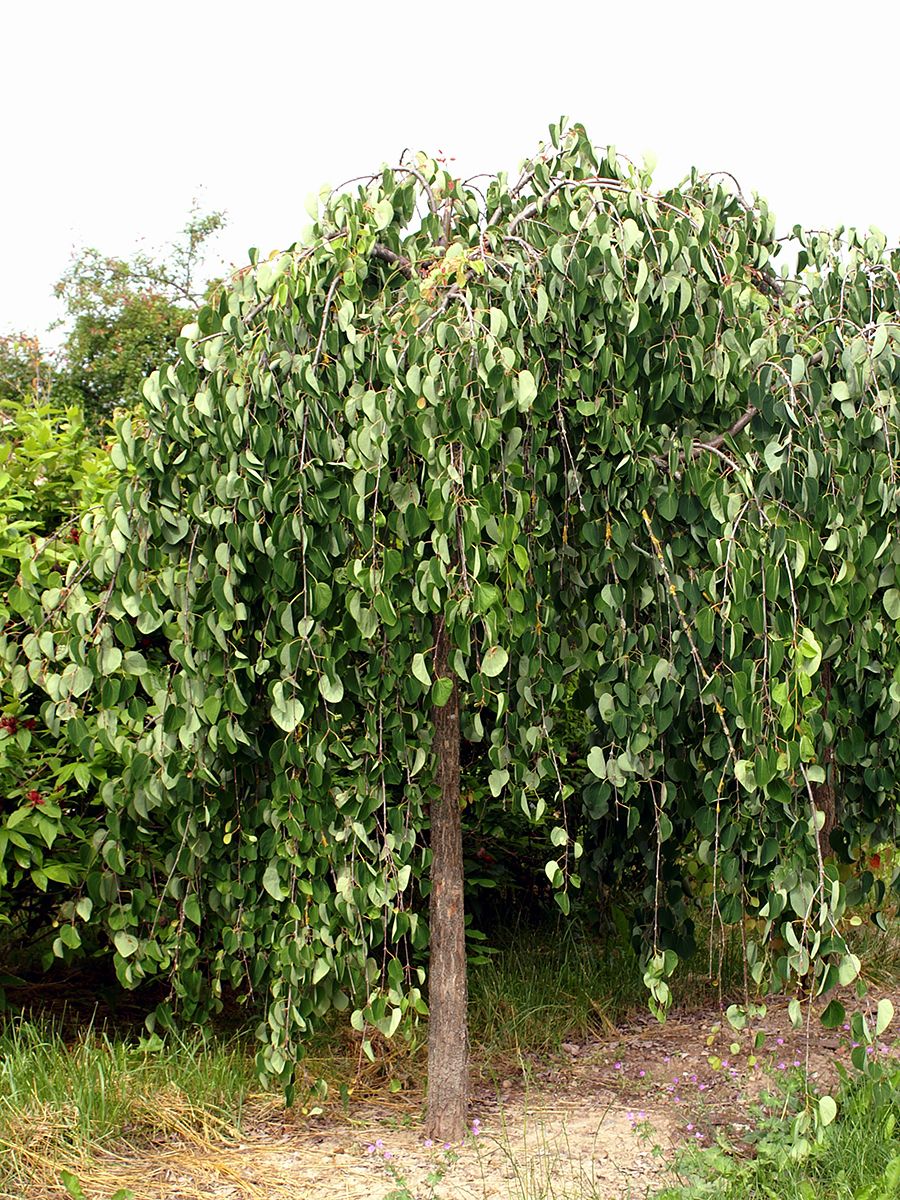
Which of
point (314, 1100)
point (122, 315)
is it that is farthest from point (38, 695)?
point (122, 315)

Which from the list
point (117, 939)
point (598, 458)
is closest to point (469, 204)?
point (598, 458)

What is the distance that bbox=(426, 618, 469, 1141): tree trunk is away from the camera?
3.02 m

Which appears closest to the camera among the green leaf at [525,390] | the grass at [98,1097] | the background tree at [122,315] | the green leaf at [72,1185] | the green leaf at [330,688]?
the green leaf at [525,390]

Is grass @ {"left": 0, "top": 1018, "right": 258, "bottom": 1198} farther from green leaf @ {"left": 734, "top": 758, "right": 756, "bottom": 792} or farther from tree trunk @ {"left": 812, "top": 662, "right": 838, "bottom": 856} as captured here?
tree trunk @ {"left": 812, "top": 662, "right": 838, "bottom": 856}

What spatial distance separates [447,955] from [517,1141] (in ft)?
1.54

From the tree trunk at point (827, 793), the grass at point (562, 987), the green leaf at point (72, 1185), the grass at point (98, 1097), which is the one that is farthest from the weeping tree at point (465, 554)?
the tree trunk at point (827, 793)

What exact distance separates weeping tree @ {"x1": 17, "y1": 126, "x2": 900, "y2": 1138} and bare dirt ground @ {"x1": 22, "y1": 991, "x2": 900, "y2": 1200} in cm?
20

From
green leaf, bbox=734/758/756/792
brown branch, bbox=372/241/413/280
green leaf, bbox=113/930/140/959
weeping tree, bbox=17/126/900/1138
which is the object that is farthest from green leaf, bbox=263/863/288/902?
brown branch, bbox=372/241/413/280

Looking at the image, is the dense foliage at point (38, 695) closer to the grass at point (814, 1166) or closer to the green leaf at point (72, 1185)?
the green leaf at point (72, 1185)

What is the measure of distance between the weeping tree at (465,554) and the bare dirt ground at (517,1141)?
0.20 metres

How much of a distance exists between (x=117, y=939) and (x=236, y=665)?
757 millimetres

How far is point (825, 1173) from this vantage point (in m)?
2.82

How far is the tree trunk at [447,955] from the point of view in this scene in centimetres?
302

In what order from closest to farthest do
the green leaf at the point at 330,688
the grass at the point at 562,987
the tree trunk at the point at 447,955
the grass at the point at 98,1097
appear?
the green leaf at the point at 330,688 → the grass at the point at 98,1097 → the tree trunk at the point at 447,955 → the grass at the point at 562,987
